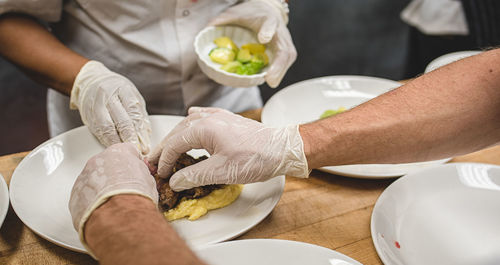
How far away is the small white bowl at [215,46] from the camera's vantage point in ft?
5.38

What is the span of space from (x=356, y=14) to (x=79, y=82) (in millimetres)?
4426

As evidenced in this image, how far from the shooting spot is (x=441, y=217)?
139 cm

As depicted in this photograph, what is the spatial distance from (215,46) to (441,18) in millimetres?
2220

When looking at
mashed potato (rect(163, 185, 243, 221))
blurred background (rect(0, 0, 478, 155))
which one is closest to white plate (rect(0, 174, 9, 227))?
mashed potato (rect(163, 185, 243, 221))

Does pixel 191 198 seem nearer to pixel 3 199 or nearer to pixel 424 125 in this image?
pixel 3 199

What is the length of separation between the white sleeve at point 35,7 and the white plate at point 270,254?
118cm

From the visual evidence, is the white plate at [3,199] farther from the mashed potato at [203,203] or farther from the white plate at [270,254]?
the white plate at [270,254]

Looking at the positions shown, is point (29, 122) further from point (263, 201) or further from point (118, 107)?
point (263, 201)

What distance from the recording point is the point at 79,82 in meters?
1.60

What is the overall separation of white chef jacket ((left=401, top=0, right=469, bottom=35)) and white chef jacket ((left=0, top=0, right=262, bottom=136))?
206 centimetres

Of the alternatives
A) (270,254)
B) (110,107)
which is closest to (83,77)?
(110,107)

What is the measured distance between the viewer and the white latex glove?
3.56ft

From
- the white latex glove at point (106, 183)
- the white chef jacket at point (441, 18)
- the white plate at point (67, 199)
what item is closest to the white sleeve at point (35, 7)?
the white plate at point (67, 199)

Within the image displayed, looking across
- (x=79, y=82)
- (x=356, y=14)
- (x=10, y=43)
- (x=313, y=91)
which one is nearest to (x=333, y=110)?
(x=313, y=91)
